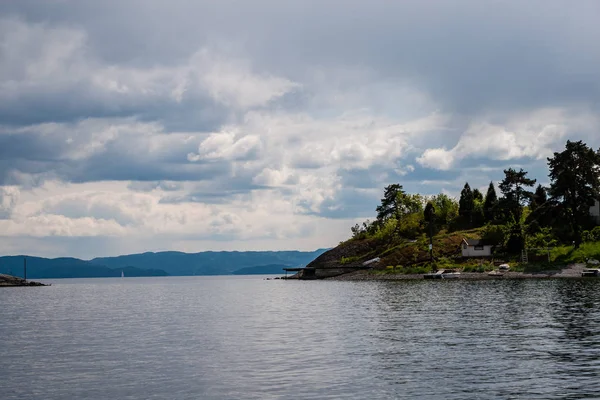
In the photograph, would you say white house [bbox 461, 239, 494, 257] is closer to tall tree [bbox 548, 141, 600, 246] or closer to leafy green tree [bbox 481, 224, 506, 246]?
leafy green tree [bbox 481, 224, 506, 246]

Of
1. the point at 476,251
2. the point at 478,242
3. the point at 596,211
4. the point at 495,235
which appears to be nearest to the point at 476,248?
the point at 476,251

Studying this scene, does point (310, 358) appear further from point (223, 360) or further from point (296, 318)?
point (296, 318)

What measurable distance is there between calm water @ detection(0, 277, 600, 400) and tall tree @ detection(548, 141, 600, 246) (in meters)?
98.4

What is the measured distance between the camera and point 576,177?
169125mm

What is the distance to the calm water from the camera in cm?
3419

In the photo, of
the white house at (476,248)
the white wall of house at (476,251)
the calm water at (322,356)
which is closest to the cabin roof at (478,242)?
the white house at (476,248)

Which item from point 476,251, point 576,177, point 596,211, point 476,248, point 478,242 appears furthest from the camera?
point 478,242

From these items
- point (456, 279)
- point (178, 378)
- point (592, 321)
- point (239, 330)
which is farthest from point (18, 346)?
point (456, 279)

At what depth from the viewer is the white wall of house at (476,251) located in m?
190

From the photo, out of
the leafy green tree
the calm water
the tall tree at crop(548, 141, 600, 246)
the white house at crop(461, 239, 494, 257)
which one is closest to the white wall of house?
the white house at crop(461, 239, 494, 257)

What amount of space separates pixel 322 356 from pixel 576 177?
14505 centimetres

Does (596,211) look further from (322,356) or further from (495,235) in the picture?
(322,356)

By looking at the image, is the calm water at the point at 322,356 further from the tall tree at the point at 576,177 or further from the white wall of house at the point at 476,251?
the white wall of house at the point at 476,251

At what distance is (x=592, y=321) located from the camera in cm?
5903
